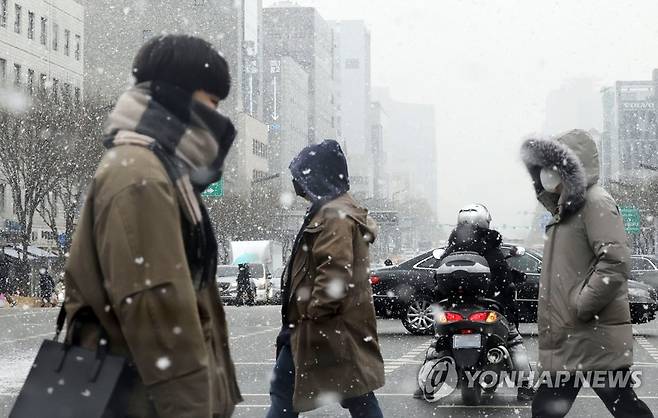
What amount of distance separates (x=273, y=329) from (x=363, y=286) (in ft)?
57.4

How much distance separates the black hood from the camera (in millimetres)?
5906

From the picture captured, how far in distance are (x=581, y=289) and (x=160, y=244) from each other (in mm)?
2775

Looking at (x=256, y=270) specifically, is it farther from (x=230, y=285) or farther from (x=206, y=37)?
(x=206, y=37)

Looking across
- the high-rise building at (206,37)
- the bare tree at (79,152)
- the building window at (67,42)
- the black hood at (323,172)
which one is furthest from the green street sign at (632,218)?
the black hood at (323,172)

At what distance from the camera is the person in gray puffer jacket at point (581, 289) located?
539 centimetres

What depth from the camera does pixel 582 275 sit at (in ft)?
18.2

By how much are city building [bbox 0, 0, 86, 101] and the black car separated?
31836 mm

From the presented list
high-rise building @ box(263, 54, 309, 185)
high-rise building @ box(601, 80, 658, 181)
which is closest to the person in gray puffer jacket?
high-rise building @ box(263, 54, 309, 185)

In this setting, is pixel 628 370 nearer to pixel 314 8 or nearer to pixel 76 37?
pixel 76 37

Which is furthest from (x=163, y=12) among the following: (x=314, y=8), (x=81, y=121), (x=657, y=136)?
(x=657, y=136)

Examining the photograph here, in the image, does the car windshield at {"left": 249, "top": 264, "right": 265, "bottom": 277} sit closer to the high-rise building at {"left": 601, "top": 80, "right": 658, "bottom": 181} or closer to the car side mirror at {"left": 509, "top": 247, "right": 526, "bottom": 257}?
the car side mirror at {"left": 509, "top": 247, "right": 526, "bottom": 257}

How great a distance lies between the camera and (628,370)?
5.46 m

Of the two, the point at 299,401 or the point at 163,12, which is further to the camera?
the point at 163,12

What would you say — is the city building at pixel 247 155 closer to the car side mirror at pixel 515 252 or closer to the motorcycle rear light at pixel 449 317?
the car side mirror at pixel 515 252
